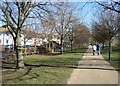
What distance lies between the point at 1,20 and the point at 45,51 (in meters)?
32.5

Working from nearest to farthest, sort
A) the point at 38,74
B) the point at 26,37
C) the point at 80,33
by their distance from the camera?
the point at 38,74 < the point at 26,37 < the point at 80,33

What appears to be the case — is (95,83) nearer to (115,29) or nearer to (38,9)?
(38,9)

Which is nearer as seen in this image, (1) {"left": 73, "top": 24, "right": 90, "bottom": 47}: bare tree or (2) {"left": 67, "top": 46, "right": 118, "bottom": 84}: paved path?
(2) {"left": 67, "top": 46, "right": 118, "bottom": 84}: paved path

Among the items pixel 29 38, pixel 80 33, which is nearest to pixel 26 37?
pixel 29 38

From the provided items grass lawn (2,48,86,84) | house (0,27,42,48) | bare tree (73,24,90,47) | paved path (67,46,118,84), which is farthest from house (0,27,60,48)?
paved path (67,46,118,84)

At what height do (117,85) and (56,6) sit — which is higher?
(56,6)

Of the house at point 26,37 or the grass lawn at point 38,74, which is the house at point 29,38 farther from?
the grass lawn at point 38,74

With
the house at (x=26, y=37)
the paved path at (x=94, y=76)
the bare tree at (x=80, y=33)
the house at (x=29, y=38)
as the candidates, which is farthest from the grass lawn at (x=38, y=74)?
the bare tree at (x=80, y=33)

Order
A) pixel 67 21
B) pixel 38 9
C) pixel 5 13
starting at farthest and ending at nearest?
pixel 67 21
pixel 38 9
pixel 5 13

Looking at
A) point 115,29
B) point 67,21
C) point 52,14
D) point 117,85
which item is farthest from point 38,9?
point 67,21

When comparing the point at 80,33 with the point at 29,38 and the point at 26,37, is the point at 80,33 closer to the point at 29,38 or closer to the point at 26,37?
the point at 29,38

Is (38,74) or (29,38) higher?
(29,38)

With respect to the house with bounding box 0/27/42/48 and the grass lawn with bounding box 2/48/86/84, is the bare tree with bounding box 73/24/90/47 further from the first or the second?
the grass lawn with bounding box 2/48/86/84

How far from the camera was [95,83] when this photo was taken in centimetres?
1221
